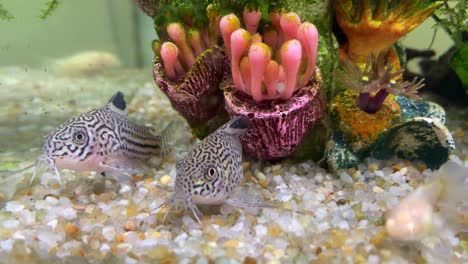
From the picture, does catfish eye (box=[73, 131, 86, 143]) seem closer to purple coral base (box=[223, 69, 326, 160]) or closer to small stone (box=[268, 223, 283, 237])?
purple coral base (box=[223, 69, 326, 160])

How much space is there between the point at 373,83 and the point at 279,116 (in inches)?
27.2

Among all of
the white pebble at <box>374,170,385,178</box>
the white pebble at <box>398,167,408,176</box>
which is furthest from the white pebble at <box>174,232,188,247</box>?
the white pebble at <box>398,167,408,176</box>

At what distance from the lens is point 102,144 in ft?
9.14

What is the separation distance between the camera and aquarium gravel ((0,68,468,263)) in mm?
2182

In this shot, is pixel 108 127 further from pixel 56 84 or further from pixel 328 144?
pixel 56 84

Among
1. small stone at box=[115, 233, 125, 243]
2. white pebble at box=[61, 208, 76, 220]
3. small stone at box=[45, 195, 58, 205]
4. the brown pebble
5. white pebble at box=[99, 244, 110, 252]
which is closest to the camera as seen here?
white pebble at box=[99, 244, 110, 252]

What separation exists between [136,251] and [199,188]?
1.54 ft

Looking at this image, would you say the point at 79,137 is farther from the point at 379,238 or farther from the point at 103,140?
the point at 379,238

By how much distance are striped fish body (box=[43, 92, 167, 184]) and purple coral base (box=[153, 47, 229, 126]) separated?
0.36 m

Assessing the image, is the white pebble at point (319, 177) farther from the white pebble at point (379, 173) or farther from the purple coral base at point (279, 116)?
the white pebble at point (379, 173)

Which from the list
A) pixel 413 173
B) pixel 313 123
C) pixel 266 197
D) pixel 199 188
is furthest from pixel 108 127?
pixel 413 173

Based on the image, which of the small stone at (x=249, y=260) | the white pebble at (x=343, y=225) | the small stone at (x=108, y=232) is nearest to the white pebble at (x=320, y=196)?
the white pebble at (x=343, y=225)

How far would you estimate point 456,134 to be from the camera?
Result: 397 cm

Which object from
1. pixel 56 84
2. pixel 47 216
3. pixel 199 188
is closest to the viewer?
pixel 199 188
